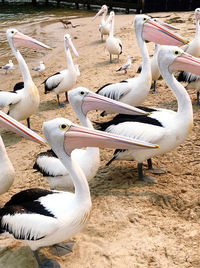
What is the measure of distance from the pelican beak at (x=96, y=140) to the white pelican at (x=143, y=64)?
268cm

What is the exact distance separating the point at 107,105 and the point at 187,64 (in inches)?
47.9

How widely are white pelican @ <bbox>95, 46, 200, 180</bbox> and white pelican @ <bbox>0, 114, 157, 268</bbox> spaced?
121cm

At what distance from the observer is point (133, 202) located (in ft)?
12.4

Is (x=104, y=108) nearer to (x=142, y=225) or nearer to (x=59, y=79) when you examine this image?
(x=142, y=225)

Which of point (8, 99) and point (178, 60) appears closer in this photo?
point (178, 60)

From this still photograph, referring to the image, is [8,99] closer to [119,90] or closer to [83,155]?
[119,90]

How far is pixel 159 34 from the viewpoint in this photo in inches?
210

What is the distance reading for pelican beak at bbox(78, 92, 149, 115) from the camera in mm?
3555

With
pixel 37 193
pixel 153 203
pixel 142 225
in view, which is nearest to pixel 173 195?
pixel 153 203

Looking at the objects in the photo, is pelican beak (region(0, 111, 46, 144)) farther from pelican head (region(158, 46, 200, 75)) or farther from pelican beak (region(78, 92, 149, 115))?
pelican head (region(158, 46, 200, 75))

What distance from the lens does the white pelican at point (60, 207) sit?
2.76m

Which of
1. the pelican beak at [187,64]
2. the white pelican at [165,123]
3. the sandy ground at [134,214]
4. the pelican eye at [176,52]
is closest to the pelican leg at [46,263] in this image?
the sandy ground at [134,214]

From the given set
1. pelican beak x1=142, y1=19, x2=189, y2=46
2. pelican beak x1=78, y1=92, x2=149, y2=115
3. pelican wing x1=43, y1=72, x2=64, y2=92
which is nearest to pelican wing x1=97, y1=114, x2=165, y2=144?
pelican beak x1=78, y1=92, x2=149, y2=115

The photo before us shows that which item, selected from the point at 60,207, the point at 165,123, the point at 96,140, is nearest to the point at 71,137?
the point at 96,140
